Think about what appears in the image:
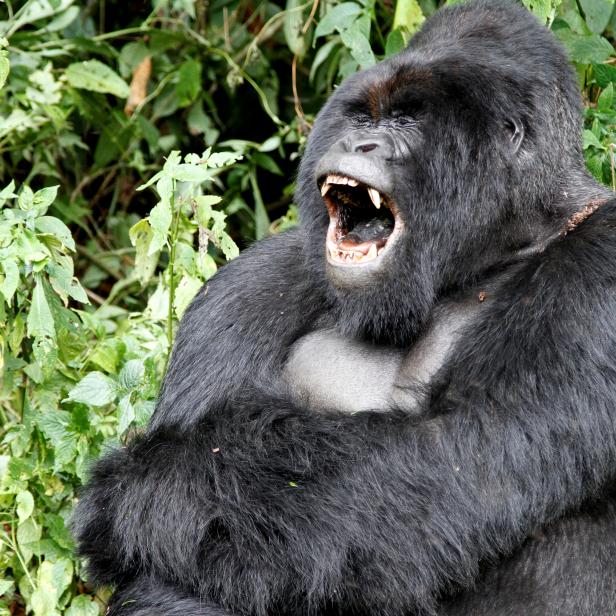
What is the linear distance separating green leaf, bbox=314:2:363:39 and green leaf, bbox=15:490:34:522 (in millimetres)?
2367

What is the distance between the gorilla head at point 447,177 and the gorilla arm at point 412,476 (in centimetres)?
23

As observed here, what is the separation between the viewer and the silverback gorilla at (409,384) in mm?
3230

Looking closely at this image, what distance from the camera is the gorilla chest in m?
3.66

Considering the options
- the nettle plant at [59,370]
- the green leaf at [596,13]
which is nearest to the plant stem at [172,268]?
the nettle plant at [59,370]

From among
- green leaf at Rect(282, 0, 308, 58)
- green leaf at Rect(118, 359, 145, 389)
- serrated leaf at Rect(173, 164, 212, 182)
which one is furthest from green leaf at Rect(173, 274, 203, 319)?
green leaf at Rect(282, 0, 308, 58)

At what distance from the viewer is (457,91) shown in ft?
12.1

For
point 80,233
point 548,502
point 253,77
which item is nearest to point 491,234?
point 548,502

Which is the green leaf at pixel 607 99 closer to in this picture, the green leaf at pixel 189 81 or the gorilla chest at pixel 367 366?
the gorilla chest at pixel 367 366

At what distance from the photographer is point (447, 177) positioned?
3.70 m

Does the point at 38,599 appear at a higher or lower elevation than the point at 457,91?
lower

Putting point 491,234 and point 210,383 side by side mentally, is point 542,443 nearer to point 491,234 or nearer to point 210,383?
point 491,234

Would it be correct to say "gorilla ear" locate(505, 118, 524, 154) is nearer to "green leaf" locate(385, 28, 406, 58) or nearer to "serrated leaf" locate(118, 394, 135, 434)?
"green leaf" locate(385, 28, 406, 58)

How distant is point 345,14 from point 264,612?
2.95m

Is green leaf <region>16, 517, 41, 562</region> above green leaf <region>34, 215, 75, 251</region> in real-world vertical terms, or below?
below
